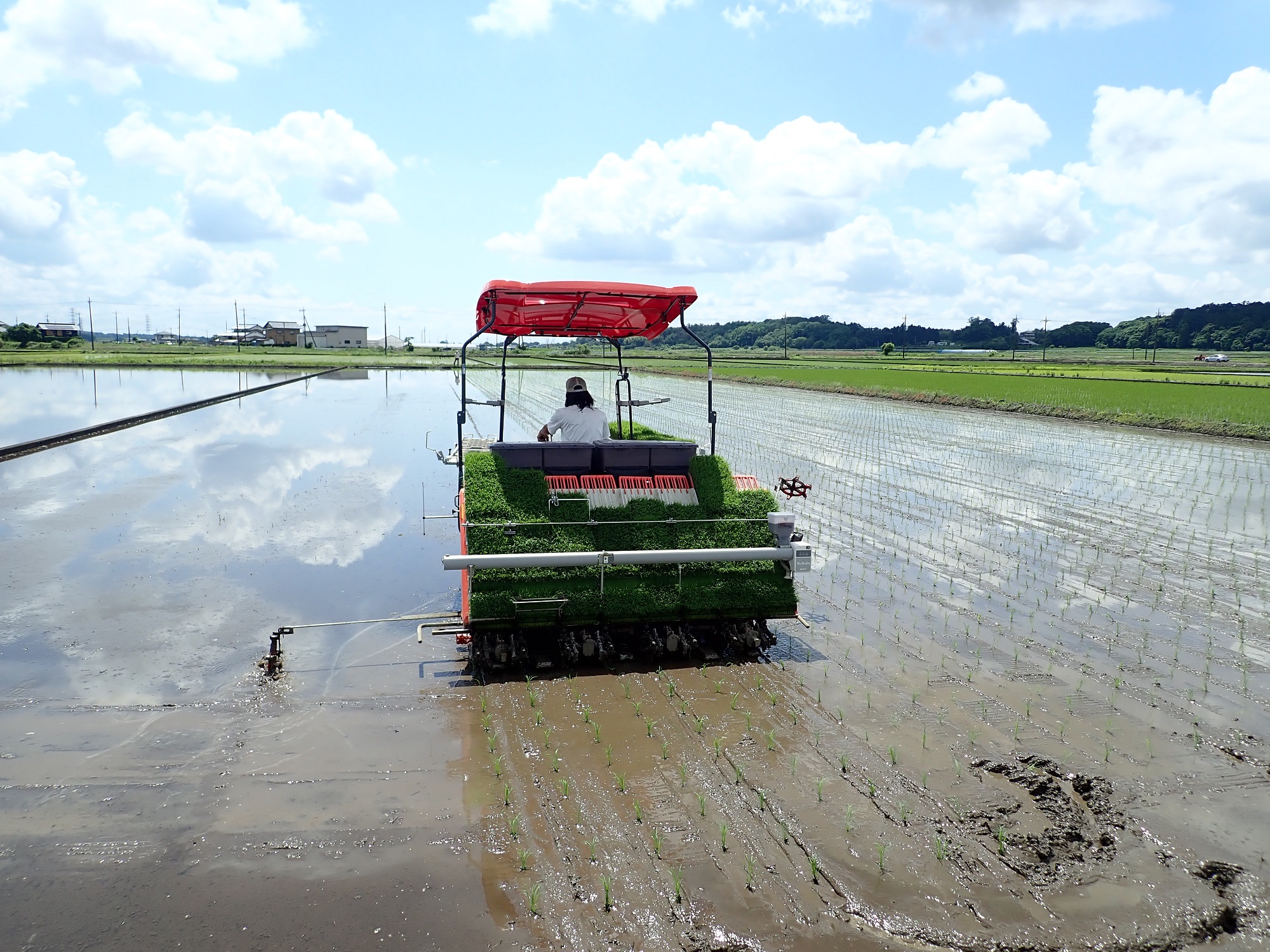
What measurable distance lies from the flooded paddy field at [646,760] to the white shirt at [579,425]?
2.32 meters

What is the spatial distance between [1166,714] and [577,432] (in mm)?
5351

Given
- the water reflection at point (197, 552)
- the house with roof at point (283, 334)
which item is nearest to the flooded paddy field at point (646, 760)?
the water reflection at point (197, 552)

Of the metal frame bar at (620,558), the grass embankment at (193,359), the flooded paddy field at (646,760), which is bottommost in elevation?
the flooded paddy field at (646,760)

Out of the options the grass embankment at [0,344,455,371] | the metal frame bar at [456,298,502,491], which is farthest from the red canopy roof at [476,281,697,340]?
the grass embankment at [0,344,455,371]

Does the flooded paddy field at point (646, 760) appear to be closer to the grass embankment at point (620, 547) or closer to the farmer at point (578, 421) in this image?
the grass embankment at point (620, 547)

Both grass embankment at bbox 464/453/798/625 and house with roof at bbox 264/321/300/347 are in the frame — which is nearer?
grass embankment at bbox 464/453/798/625

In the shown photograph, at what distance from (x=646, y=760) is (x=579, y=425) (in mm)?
3724

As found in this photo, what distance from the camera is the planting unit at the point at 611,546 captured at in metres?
6.62

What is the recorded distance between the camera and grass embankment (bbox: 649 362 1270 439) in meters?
24.8

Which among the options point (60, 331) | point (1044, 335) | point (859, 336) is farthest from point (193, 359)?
point (859, 336)

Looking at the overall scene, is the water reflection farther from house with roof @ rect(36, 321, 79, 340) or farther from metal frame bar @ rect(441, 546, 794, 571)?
house with roof @ rect(36, 321, 79, 340)

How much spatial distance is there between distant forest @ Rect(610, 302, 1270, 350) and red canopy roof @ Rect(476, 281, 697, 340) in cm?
7053

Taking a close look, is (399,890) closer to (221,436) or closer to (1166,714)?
(1166,714)

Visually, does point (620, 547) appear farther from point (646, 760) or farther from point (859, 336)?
point (859, 336)
